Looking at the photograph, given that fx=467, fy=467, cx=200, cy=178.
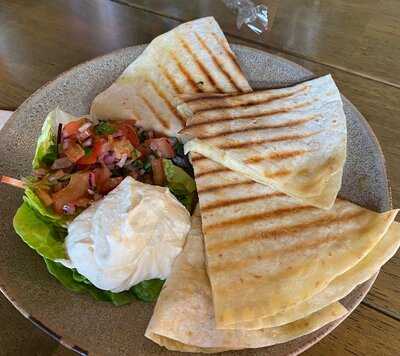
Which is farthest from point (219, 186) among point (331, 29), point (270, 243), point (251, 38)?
point (331, 29)

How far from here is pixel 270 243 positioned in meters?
1.37

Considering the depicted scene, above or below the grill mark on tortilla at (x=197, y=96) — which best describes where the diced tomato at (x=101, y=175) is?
below

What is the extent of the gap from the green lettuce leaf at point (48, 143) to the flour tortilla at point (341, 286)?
879 millimetres

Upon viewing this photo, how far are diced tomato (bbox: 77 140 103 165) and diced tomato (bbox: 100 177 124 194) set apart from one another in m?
0.09

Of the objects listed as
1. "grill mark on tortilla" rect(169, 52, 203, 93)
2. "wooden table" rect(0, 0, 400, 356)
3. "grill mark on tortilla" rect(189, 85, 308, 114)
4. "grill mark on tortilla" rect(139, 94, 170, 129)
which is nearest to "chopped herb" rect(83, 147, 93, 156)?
"grill mark on tortilla" rect(139, 94, 170, 129)

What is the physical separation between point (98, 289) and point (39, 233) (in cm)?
26

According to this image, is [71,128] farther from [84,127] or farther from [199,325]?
[199,325]

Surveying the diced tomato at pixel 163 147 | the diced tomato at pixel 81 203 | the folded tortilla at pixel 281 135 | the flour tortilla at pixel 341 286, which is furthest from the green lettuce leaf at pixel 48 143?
the flour tortilla at pixel 341 286

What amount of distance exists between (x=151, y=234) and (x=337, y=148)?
706 mm

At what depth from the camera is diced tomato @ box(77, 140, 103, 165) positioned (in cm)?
162

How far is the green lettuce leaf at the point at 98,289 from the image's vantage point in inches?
53.3

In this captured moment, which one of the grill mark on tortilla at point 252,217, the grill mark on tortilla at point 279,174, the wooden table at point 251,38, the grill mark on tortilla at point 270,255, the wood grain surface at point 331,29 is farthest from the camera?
the wood grain surface at point 331,29

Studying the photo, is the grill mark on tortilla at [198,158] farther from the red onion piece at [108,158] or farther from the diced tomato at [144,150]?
the red onion piece at [108,158]

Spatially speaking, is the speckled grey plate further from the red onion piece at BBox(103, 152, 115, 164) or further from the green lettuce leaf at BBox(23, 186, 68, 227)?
the red onion piece at BBox(103, 152, 115, 164)
